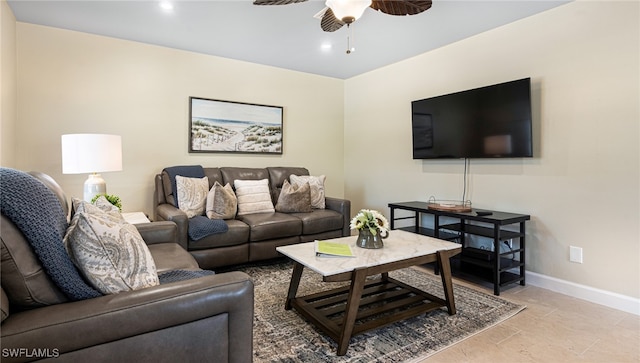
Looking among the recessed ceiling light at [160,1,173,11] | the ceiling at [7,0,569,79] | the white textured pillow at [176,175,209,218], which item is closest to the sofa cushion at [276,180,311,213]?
the white textured pillow at [176,175,209,218]

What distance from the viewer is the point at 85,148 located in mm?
2521

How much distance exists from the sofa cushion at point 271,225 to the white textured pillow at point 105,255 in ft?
6.37

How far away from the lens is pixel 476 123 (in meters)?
3.21

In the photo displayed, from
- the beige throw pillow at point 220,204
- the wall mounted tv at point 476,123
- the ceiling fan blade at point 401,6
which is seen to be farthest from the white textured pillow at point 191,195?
the wall mounted tv at point 476,123

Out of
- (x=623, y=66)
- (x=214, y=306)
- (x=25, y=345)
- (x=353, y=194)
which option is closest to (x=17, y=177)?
(x=25, y=345)

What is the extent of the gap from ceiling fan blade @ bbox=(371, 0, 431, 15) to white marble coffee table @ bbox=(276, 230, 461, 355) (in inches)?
64.7

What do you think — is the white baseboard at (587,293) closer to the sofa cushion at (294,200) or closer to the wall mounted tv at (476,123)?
the wall mounted tv at (476,123)

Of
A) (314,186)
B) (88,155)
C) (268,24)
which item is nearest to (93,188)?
(88,155)

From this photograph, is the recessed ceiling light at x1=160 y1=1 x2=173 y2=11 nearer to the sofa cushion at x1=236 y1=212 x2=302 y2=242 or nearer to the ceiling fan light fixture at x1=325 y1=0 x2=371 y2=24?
the ceiling fan light fixture at x1=325 y1=0 x2=371 y2=24

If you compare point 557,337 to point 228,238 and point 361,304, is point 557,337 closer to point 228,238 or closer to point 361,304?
point 361,304

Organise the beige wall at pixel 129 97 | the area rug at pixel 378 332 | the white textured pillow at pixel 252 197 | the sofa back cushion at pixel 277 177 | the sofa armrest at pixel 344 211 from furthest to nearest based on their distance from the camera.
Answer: the sofa back cushion at pixel 277 177, the sofa armrest at pixel 344 211, the white textured pillow at pixel 252 197, the beige wall at pixel 129 97, the area rug at pixel 378 332

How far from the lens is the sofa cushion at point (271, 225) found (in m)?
3.21

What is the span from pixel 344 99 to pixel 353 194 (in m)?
1.53

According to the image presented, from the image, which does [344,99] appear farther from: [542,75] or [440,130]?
[542,75]
